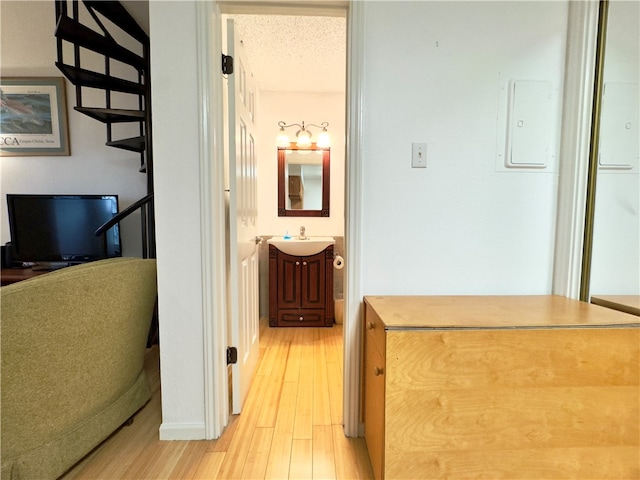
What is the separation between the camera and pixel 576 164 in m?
1.24

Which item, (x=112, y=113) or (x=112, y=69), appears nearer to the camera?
(x=112, y=113)

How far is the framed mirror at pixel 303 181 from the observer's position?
114 inches

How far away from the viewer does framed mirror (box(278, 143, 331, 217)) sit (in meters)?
2.89

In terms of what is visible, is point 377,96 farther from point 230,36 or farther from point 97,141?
point 97,141

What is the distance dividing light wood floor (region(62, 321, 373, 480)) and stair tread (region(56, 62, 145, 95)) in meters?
1.92

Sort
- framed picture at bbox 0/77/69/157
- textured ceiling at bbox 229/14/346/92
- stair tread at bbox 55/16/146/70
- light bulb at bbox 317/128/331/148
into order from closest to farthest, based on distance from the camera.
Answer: stair tread at bbox 55/16/146/70, textured ceiling at bbox 229/14/346/92, framed picture at bbox 0/77/69/157, light bulb at bbox 317/128/331/148

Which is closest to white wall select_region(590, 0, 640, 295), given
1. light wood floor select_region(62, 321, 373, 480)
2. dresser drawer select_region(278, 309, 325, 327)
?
light wood floor select_region(62, 321, 373, 480)

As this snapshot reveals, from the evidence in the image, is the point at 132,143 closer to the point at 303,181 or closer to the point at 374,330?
the point at 303,181

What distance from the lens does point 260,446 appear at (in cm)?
125

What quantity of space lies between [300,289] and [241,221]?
125 cm

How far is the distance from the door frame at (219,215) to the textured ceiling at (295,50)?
525mm

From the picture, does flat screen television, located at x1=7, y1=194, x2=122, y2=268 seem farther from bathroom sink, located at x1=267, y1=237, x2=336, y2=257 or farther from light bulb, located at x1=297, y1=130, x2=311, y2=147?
light bulb, located at x1=297, y1=130, x2=311, y2=147

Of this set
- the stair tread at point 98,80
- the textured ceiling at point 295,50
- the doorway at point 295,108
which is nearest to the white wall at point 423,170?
the textured ceiling at point 295,50

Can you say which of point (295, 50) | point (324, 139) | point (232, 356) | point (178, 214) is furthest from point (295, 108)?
point (232, 356)
